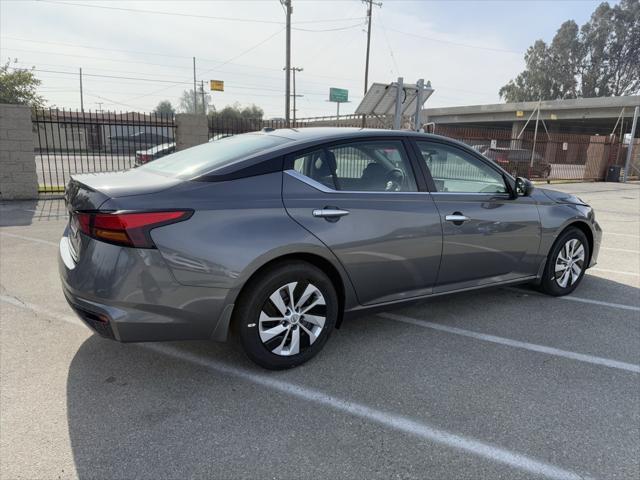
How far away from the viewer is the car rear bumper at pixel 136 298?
2600mm

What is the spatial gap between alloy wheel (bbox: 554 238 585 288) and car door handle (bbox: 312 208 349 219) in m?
2.71

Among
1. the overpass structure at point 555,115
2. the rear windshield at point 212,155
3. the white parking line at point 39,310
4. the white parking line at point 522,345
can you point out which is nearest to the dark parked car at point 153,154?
the white parking line at point 39,310

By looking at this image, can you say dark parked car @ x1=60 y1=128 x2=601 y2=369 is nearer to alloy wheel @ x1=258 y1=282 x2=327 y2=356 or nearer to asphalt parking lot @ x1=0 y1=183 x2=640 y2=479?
alloy wheel @ x1=258 y1=282 x2=327 y2=356

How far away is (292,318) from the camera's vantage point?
10.1ft

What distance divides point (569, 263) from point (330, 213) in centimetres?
302

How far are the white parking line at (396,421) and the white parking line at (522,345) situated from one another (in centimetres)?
139

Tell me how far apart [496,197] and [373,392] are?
2.13 metres

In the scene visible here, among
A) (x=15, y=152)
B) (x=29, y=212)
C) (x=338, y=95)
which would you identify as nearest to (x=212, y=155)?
(x=29, y=212)

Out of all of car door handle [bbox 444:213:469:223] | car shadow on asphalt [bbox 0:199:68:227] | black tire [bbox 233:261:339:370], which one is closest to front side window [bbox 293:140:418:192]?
car door handle [bbox 444:213:469:223]

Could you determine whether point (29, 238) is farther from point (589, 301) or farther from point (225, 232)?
point (589, 301)

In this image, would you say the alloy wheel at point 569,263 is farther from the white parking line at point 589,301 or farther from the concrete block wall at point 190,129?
the concrete block wall at point 190,129

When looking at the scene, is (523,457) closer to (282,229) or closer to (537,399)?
(537,399)

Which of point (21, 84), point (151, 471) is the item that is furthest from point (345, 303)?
point (21, 84)

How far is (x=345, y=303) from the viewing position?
3.35m
